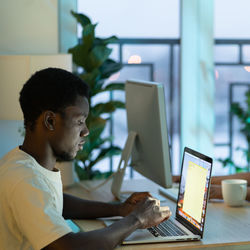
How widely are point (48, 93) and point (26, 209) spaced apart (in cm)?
36

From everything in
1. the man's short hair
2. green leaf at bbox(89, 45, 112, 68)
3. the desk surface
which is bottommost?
the desk surface

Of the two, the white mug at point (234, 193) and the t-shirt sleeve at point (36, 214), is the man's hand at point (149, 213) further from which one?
the white mug at point (234, 193)

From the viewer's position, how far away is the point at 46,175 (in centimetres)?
157

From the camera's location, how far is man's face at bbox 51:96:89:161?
1540 mm

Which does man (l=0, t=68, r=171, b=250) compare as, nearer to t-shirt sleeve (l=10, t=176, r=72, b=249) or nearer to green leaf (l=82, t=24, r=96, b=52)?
t-shirt sleeve (l=10, t=176, r=72, b=249)

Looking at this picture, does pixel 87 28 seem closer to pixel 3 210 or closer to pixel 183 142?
pixel 183 142

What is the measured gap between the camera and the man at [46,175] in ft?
4.50

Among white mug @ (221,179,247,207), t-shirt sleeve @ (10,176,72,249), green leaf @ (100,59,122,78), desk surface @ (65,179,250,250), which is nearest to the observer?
t-shirt sleeve @ (10,176,72,249)


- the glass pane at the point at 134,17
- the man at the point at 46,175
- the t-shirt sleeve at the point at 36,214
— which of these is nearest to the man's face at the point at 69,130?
the man at the point at 46,175

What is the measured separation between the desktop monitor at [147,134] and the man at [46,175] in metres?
0.37

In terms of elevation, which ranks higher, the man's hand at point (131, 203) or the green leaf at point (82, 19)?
the green leaf at point (82, 19)

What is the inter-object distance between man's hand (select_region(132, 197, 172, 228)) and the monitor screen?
32 cm

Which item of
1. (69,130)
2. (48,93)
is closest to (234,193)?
(69,130)

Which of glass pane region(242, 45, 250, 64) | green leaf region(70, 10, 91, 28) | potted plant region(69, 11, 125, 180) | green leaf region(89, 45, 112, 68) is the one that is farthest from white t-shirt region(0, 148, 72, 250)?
glass pane region(242, 45, 250, 64)
